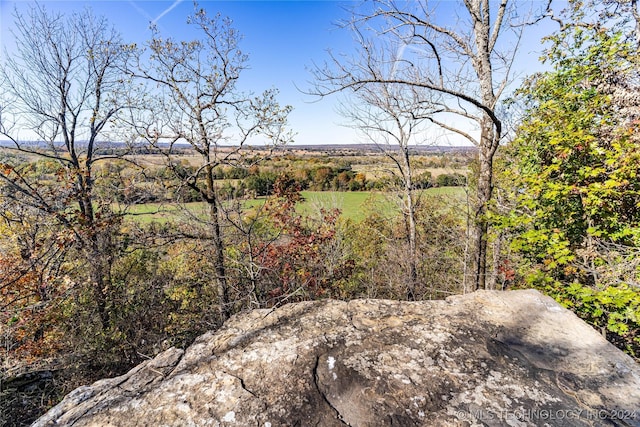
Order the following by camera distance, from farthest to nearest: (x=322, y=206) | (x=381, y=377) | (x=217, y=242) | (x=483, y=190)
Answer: (x=322, y=206)
(x=217, y=242)
(x=483, y=190)
(x=381, y=377)

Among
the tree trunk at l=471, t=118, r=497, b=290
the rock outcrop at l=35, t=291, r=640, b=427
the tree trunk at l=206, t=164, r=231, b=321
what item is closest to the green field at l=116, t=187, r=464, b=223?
the tree trunk at l=206, t=164, r=231, b=321

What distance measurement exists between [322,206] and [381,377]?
41.8 ft

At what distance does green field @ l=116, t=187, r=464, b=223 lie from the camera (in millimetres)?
7645

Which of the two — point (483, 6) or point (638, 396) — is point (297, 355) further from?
point (483, 6)

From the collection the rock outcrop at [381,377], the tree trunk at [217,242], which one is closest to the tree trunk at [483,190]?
the rock outcrop at [381,377]

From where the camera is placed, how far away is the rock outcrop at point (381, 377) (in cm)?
131

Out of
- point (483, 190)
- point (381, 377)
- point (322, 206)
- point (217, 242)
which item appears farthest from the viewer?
point (322, 206)

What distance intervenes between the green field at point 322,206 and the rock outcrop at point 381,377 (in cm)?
626

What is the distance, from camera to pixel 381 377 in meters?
1.52

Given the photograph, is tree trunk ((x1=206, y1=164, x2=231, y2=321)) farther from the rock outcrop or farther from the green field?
the rock outcrop

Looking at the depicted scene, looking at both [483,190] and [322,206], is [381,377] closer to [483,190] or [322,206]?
[483,190]

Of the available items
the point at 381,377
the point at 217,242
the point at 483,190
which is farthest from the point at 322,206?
the point at 381,377

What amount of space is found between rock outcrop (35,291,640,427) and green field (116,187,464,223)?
626cm

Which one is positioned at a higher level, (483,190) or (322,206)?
(483,190)
